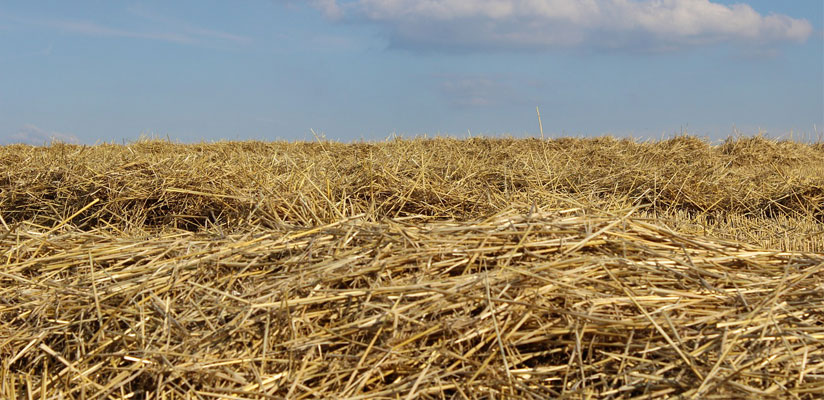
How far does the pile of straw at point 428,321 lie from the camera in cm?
192

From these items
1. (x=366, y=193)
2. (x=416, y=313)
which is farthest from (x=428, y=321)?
(x=366, y=193)

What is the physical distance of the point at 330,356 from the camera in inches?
77.7

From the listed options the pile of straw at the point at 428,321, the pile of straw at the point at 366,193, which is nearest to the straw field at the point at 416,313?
the pile of straw at the point at 428,321

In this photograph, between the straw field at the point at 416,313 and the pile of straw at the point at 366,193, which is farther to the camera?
the pile of straw at the point at 366,193

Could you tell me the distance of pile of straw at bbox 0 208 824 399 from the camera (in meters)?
1.92

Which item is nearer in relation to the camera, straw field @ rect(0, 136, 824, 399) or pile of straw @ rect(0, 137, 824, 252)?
straw field @ rect(0, 136, 824, 399)

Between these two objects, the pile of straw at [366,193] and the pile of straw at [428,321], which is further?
the pile of straw at [366,193]

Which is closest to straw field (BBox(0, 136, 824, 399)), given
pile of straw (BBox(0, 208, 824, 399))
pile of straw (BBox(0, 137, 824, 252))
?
pile of straw (BBox(0, 208, 824, 399))

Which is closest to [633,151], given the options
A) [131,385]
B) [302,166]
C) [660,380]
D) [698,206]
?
[698,206]

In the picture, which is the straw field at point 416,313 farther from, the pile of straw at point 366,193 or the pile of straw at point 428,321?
the pile of straw at point 366,193

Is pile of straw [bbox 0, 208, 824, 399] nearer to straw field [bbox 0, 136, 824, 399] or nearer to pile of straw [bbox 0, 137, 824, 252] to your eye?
straw field [bbox 0, 136, 824, 399]

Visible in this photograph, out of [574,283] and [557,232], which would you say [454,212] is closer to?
[557,232]

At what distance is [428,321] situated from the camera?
2.02m

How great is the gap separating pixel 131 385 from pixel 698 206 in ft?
13.8
